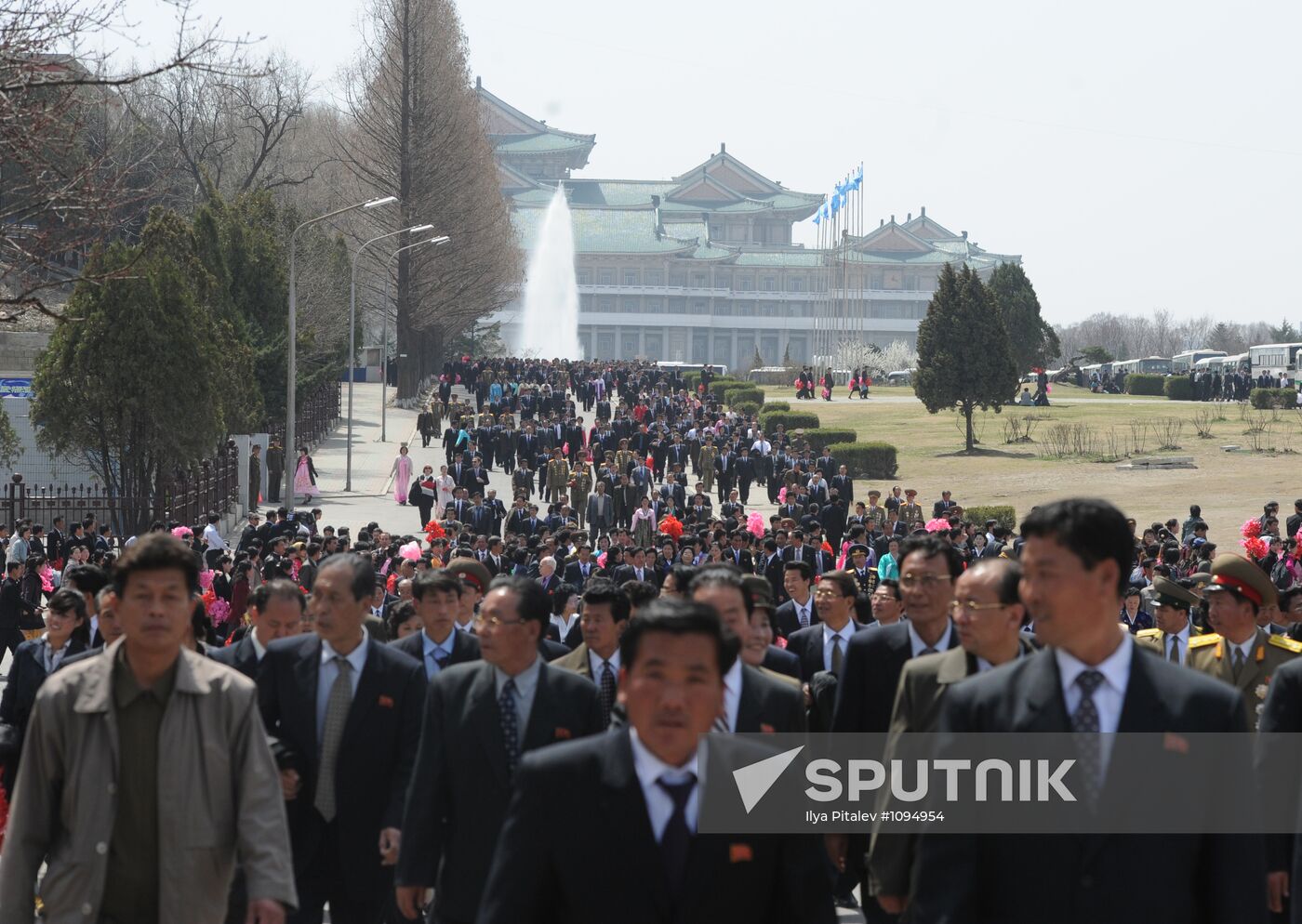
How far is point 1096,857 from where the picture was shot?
12.2 ft

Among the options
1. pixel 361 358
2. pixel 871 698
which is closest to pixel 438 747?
pixel 871 698

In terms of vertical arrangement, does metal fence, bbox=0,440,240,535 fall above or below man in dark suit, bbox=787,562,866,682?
below

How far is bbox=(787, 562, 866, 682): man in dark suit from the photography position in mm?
7938

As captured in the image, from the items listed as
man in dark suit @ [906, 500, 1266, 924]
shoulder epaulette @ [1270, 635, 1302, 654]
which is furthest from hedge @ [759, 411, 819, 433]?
man in dark suit @ [906, 500, 1266, 924]

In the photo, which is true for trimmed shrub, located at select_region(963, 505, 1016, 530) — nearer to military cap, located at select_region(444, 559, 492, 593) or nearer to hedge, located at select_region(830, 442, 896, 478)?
hedge, located at select_region(830, 442, 896, 478)

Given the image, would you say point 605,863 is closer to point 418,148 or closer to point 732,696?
point 732,696

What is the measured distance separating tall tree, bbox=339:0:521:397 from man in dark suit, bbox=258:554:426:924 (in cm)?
4909

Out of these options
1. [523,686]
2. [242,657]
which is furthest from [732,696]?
[242,657]

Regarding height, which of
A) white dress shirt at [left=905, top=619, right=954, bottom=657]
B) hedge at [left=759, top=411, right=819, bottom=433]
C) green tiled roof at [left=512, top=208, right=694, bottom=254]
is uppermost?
green tiled roof at [left=512, top=208, right=694, bottom=254]

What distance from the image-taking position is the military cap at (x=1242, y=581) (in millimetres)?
6961

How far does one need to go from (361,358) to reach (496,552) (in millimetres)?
31803

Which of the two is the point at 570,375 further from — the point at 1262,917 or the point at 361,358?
the point at 1262,917

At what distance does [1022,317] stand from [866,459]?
2704 centimetres

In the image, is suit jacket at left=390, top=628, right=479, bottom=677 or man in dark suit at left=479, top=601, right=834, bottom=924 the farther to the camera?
suit jacket at left=390, top=628, right=479, bottom=677
